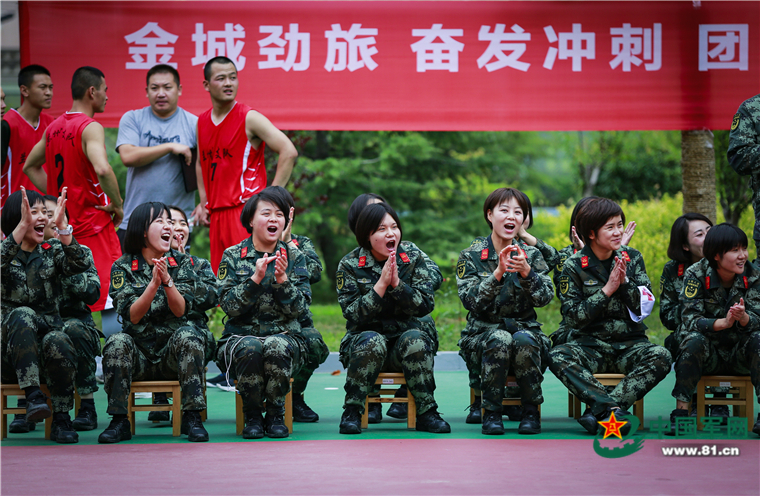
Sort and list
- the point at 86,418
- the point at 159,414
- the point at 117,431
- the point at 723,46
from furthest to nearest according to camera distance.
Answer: the point at 723,46
the point at 159,414
the point at 86,418
the point at 117,431

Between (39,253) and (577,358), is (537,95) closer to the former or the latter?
(577,358)

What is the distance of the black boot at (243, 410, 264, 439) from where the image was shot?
421 cm

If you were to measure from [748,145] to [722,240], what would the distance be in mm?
756

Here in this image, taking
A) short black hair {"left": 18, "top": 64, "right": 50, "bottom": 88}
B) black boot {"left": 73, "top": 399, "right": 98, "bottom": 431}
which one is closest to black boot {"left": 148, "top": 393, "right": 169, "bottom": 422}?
black boot {"left": 73, "top": 399, "right": 98, "bottom": 431}

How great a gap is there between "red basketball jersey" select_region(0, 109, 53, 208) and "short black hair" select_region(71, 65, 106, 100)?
0.67m

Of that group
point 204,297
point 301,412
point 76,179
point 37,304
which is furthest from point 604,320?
point 76,179

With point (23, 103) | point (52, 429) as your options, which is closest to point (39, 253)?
point (52, 429)

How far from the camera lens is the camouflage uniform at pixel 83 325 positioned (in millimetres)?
4516

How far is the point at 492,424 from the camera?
4254 millimetres

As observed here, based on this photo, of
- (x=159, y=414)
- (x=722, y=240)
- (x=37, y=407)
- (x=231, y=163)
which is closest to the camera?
(x=37, y=407)

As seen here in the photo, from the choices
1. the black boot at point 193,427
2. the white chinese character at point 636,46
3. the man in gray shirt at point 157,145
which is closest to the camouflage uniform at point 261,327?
the black boot at point 193,427

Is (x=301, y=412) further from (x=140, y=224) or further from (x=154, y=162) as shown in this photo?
(x=154, y=162)

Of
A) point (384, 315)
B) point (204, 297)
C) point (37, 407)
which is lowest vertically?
point (37, 407)

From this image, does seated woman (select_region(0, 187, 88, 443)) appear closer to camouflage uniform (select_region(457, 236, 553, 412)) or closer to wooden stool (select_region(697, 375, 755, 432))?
camouflage uniform (select_region(457, 236, 553, 412))
